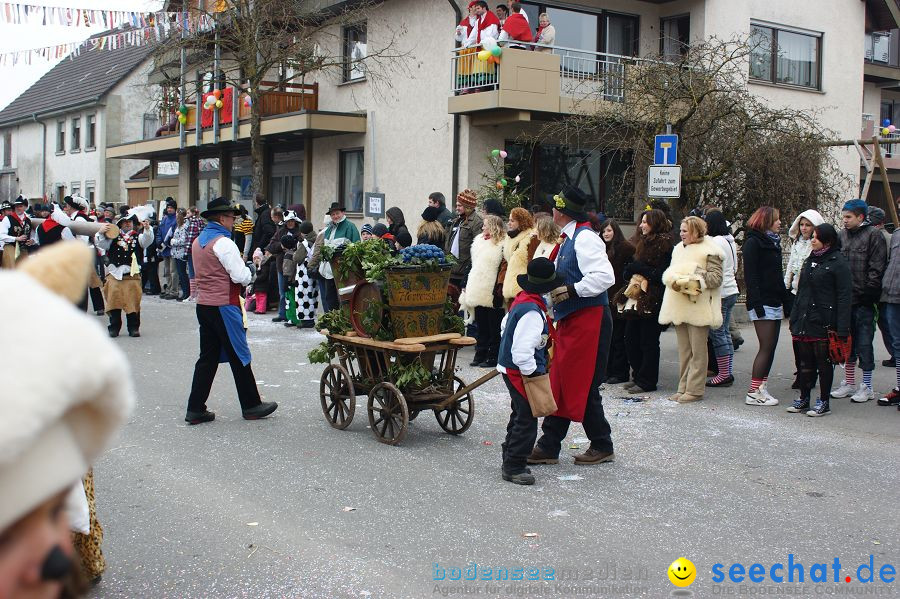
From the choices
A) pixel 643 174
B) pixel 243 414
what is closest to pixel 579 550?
pixel 243 414

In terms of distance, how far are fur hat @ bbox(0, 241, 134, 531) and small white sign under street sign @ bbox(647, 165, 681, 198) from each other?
12.0 meters

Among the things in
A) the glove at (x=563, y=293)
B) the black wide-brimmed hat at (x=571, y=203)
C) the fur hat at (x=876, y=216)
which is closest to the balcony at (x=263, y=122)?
the fur hat at (x=876, y=216)

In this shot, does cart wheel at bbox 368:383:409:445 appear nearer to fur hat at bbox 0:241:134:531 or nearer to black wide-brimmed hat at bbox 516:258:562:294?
black wide-brimmed hat at bbox 516:258:562:294

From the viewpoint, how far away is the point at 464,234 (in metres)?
13.1

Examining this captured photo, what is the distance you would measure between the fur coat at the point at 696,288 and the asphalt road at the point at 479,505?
1.02 metres

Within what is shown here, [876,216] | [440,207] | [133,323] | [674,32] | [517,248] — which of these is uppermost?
[674,32]

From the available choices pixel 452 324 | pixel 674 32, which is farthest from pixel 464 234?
pixel 674 32

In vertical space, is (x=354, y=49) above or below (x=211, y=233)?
above

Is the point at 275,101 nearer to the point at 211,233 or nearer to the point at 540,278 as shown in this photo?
the point at 211,233

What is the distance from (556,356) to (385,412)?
1.52m

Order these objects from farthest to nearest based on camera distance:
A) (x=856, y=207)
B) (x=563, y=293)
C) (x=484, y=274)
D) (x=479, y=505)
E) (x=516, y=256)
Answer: (x=484, y=274), (x=516, y=256), (x=856, y=207), (x=563, y=293), (x=479, y=505)

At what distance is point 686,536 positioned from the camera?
5578 millimetres

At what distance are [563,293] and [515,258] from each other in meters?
4.24

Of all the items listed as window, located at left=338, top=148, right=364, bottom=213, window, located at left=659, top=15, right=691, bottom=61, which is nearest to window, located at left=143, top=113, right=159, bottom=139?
window, located at left=338, top=148, right=364, bottom=213
